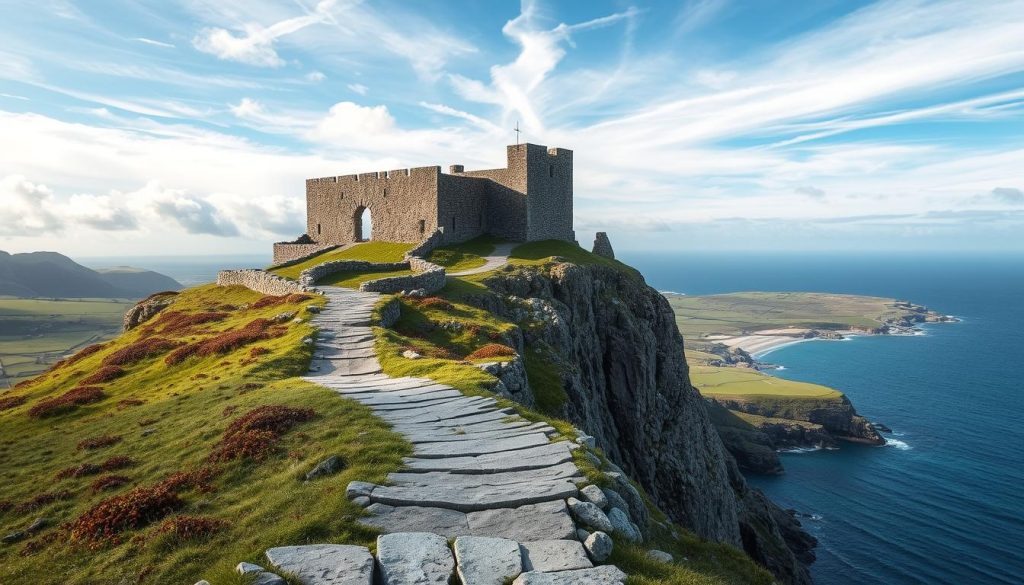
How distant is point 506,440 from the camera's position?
15.3 meters

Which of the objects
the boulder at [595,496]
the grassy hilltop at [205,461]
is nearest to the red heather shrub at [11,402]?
the grassy hilltop at [205,461]

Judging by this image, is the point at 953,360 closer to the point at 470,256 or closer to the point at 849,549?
the point at 849,549

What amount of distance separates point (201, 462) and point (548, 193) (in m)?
55.0

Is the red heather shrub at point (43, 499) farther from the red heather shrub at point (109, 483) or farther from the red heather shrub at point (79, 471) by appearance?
the red heather shrub at point (79, 471)

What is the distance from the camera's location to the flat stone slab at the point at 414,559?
880 centimetres

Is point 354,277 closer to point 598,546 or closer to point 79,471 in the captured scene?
point 79,471

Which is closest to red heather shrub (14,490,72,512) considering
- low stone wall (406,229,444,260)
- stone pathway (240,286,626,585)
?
stone pathway (240,286,626,585)

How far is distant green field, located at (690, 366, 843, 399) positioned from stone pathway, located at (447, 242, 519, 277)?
91579mm

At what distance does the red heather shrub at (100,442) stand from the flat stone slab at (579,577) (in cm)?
1577

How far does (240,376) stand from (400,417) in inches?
377

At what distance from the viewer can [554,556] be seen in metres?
9.64

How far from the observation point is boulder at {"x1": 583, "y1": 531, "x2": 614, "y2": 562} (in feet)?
32.2

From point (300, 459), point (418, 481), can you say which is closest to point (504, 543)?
point (418, 481)

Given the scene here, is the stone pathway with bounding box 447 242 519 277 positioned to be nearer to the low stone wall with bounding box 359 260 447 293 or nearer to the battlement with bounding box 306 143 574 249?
the battlement with bounding box 306 143 574 249
